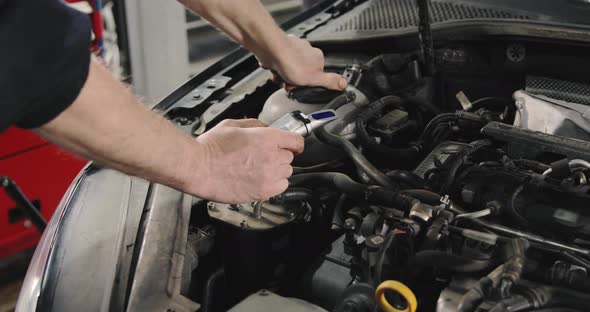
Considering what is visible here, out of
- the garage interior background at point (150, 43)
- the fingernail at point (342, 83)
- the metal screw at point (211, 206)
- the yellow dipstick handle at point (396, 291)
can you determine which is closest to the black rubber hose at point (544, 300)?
the yellow dipstick handle at point (396, 291)

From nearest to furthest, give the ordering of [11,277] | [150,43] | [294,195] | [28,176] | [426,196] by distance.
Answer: [426,196], [294,195], [28,176], [11,277], [150,43]

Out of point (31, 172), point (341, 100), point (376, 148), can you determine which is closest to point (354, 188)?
point (376, 148)

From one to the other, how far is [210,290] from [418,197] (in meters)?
0.48

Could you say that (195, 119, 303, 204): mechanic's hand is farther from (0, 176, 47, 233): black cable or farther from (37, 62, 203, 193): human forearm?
(0, 176, 47, 233): black cable

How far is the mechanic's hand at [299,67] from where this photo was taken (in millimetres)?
1421

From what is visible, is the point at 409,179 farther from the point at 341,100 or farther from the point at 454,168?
the point at 341,100

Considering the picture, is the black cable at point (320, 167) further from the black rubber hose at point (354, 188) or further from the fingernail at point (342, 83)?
the fingernail at point (342, 83)

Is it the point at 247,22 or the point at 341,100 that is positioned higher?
the point at 247,22

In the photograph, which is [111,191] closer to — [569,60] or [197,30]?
[569,60]

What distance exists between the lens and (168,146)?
98cm

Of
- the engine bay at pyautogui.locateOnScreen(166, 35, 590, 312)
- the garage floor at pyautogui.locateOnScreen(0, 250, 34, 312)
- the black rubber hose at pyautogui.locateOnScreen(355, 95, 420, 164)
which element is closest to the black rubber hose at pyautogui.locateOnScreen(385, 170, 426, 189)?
the engine bay at pyautogui.locateOnScreen(166, 35, 590, 312)

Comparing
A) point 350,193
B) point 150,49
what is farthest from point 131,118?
point 150,49

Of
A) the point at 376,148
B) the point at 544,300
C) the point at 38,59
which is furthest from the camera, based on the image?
the point at 376,148

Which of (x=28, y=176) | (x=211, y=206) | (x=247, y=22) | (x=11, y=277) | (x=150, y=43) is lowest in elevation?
(x=11, y=277)
